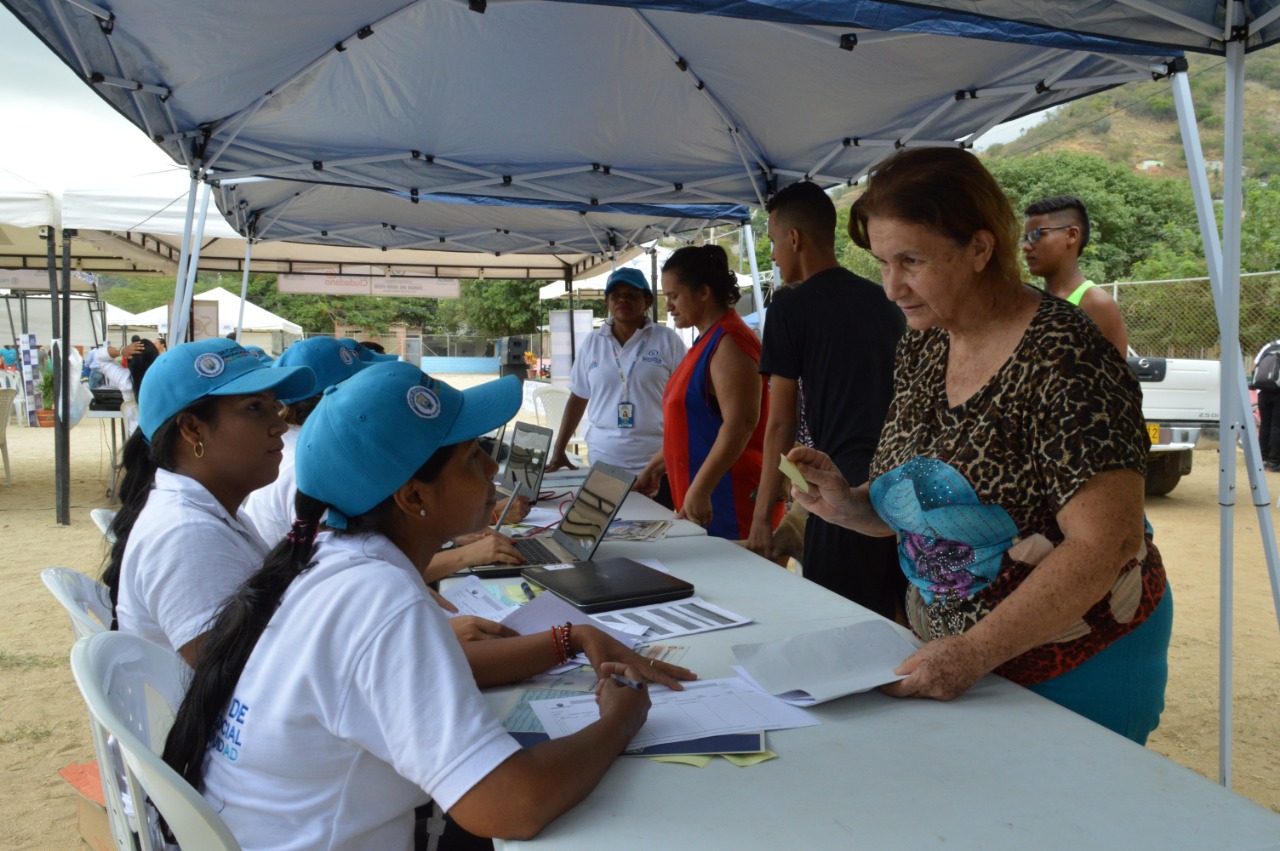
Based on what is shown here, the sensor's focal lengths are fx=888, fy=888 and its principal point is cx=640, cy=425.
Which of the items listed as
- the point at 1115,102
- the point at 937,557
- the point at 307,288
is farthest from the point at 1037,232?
the point at 1115,102

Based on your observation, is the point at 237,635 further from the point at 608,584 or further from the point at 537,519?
the point at 537,519

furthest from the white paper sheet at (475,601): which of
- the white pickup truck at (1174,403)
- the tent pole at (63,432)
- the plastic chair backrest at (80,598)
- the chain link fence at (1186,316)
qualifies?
the chain link fence at (1186,316)

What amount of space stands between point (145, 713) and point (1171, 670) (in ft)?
13.6

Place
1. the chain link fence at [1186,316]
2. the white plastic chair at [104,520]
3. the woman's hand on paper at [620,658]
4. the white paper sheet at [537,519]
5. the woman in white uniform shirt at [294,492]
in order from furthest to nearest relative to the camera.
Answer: the chain link fence at [1186,316], the white paper sheet at [537,519], the woman in white uniform shirt at [294,492], the white plastic chair at [104,520], the woman's hand on paper at [620,658]

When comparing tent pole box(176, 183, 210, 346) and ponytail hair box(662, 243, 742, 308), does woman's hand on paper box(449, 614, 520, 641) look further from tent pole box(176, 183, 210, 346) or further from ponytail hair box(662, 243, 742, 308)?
tent pole box(176, 183, 210, 346)

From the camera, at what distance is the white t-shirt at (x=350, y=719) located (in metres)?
1.00

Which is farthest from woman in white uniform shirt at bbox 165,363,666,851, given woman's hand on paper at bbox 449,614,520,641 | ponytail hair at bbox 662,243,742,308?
ponytail hair at bbox 662,243,742,308

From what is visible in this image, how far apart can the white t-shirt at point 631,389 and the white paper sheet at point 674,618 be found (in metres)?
2.23

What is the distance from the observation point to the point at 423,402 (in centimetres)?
121

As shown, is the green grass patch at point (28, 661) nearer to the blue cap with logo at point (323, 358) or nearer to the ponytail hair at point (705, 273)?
the blue cap with logo at point (323, 358)

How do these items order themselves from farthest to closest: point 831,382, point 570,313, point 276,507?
point 570,313 < point 831,382 < point 276,507

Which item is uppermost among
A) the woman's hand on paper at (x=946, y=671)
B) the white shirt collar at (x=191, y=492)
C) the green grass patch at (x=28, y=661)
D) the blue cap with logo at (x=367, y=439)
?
the blue cap with logo at (x=367, y=439)

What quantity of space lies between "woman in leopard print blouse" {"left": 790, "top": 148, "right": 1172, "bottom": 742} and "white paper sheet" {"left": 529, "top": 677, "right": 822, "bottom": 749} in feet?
0.68

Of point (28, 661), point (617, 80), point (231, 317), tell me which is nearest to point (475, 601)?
point (617, 80)
